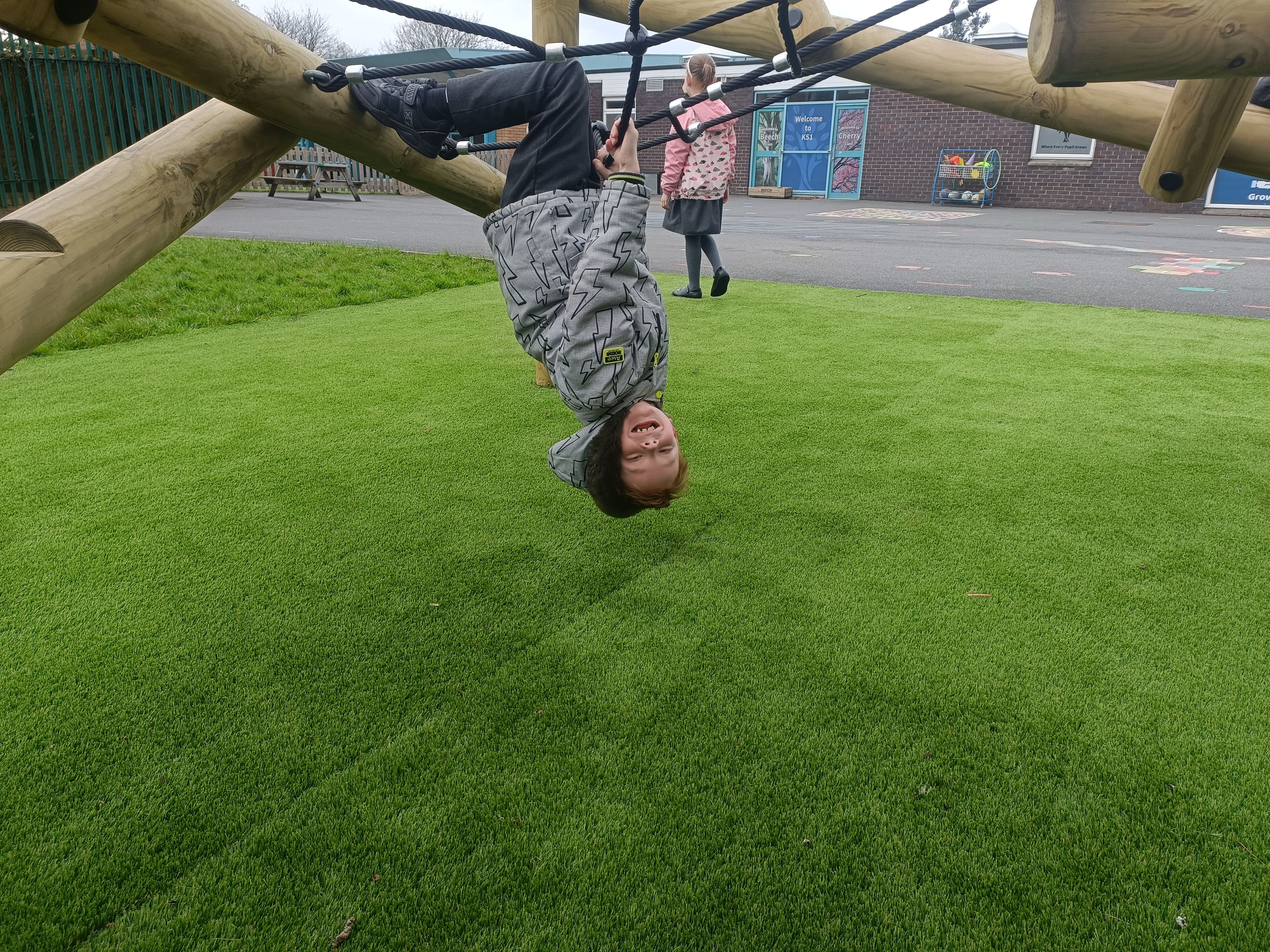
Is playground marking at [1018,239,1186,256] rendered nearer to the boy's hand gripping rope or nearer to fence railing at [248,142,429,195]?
the boy's hand gripping rope

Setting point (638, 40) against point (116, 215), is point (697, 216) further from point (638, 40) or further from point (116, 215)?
point (116, 215)

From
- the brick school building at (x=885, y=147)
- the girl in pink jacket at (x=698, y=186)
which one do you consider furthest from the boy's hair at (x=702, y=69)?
the brick school building at (x=885, y=147)

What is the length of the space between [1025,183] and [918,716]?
63.1ft

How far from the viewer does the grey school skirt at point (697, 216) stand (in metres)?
6.29

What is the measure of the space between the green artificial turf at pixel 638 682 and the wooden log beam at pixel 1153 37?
4.38 ft

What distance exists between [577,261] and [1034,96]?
1.49 meters

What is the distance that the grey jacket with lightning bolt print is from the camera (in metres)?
2.25

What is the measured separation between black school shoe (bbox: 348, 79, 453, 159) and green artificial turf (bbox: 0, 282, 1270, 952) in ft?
4.01

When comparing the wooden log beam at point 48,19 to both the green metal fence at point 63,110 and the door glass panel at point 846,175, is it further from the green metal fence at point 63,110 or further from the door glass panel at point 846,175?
the door glass panel at point 846,175

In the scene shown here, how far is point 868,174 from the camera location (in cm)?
2016

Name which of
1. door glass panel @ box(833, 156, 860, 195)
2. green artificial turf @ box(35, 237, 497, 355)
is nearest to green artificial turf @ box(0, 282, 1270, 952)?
green artificial turf @ box(35, 237, 497, 355)

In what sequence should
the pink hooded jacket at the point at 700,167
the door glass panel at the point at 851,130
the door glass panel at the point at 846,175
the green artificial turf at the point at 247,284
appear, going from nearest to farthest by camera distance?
1. the green artificial turf at the point at 247,284
2. the pink hooded jacket at the point at 700,167
3. the door glass panel at the point at 851,130
4. the door glass panel at the point at 846,175

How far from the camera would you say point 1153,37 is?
A: 1389 millimetres

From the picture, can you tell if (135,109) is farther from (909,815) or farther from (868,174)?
(868,174)
